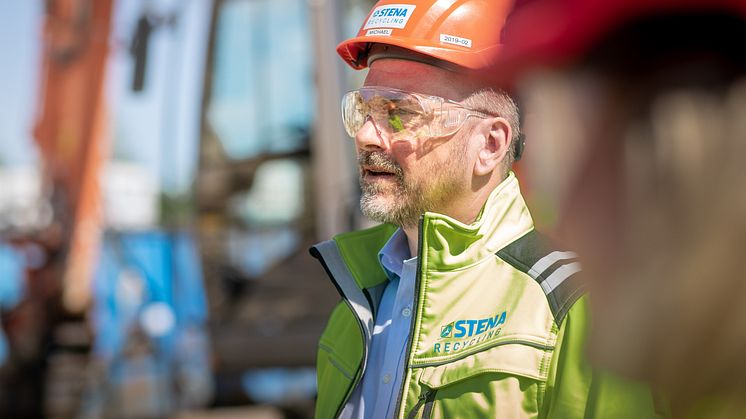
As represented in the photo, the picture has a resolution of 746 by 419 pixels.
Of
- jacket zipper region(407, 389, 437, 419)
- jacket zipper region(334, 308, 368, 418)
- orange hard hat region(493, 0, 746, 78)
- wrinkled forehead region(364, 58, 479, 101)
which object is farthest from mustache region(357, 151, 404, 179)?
orange hard hat region(493, 0, 746, 78)

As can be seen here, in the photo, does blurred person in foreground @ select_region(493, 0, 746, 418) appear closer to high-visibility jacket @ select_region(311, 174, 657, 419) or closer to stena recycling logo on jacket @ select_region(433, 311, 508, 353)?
high-visibility jacket @ select_region(311, 174, 657, 419)

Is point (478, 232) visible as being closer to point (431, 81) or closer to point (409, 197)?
point (409, 197)

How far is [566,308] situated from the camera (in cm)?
158

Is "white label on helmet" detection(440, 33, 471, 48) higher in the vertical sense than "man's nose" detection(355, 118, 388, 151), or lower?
higher

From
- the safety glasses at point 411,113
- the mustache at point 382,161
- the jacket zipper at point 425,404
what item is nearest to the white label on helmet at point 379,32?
the safety glasses at point 411,113


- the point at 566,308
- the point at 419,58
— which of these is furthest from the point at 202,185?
the point at 566,308

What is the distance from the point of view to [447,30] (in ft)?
6.34

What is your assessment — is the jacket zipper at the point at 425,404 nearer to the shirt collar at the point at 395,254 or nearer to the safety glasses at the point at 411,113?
the shirt collar at the point at 395,254

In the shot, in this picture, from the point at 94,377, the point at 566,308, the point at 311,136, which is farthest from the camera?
the point at 94,377

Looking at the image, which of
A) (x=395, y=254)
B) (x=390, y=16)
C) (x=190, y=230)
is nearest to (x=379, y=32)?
(x=390, y=16)

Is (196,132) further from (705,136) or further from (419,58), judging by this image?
(705,136)

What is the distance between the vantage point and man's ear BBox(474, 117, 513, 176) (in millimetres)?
2020

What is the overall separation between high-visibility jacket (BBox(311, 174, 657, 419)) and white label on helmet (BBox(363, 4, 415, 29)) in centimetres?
41

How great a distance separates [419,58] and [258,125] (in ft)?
17.5
